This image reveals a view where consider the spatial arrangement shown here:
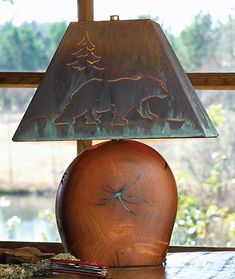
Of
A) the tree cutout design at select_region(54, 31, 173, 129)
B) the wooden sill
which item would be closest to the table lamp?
the tree cutout design at select_region(54, 31, 173, 129)

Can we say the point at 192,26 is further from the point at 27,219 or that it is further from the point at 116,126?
the point at 116,126

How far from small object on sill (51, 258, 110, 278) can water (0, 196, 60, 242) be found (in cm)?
116

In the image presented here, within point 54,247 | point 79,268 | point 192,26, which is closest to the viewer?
point 79,268

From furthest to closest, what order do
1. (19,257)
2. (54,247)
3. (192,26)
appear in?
(192,26), (54,247), (19,257)

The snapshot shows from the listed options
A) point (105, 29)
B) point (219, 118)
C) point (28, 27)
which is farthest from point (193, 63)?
point (105, 29)

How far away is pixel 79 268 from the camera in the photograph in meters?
2.10

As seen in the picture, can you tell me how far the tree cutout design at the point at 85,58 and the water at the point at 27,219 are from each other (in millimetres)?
1110

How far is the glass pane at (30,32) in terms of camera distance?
330cm

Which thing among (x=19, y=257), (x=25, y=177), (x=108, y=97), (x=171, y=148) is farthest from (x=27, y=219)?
(x=108, y=97)

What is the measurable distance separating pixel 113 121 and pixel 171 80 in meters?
0.17

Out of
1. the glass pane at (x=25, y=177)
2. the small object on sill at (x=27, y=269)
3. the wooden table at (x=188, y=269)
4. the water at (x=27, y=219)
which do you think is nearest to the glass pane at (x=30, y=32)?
the glass pane at (x=25, y=177)

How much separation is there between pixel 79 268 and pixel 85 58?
46cm

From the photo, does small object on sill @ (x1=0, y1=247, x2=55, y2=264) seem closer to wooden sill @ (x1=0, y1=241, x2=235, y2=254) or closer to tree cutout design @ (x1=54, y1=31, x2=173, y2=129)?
tree cutout design @ (x1=54, y1=31, x2=173, y2=129)

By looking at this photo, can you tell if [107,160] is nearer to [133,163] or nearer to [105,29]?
[133,163]
